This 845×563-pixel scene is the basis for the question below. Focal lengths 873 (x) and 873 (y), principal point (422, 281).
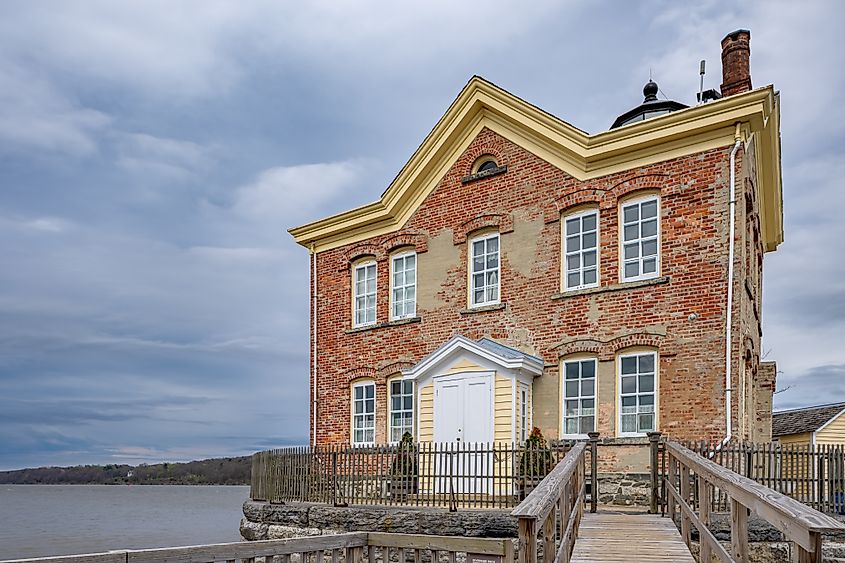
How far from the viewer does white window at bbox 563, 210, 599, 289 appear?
17.7 m

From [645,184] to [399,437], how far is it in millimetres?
8219

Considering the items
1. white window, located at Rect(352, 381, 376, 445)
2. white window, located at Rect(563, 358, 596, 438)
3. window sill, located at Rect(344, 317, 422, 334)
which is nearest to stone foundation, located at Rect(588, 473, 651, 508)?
white window, located at Rect(563, 358, 596, 438)

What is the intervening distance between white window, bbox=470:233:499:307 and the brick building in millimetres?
37

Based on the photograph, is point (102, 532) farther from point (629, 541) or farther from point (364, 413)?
point (629, 541)

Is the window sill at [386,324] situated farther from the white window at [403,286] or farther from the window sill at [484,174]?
the window sill at [484,174]

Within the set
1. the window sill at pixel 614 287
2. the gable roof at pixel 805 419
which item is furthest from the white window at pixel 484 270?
the gable roof at pixel 805 419

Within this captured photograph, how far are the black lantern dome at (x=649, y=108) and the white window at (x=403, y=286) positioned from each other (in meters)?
6.50

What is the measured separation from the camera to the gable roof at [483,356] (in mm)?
17609

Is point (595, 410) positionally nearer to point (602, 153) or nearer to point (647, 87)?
point (602, 153)

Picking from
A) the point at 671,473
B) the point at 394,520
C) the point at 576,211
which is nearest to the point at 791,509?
the point at 671,473

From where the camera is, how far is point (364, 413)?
2158cm

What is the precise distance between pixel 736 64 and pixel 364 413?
11758 millimetres

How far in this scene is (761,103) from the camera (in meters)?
15.6

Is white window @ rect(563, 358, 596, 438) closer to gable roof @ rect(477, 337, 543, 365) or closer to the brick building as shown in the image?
the brick building
